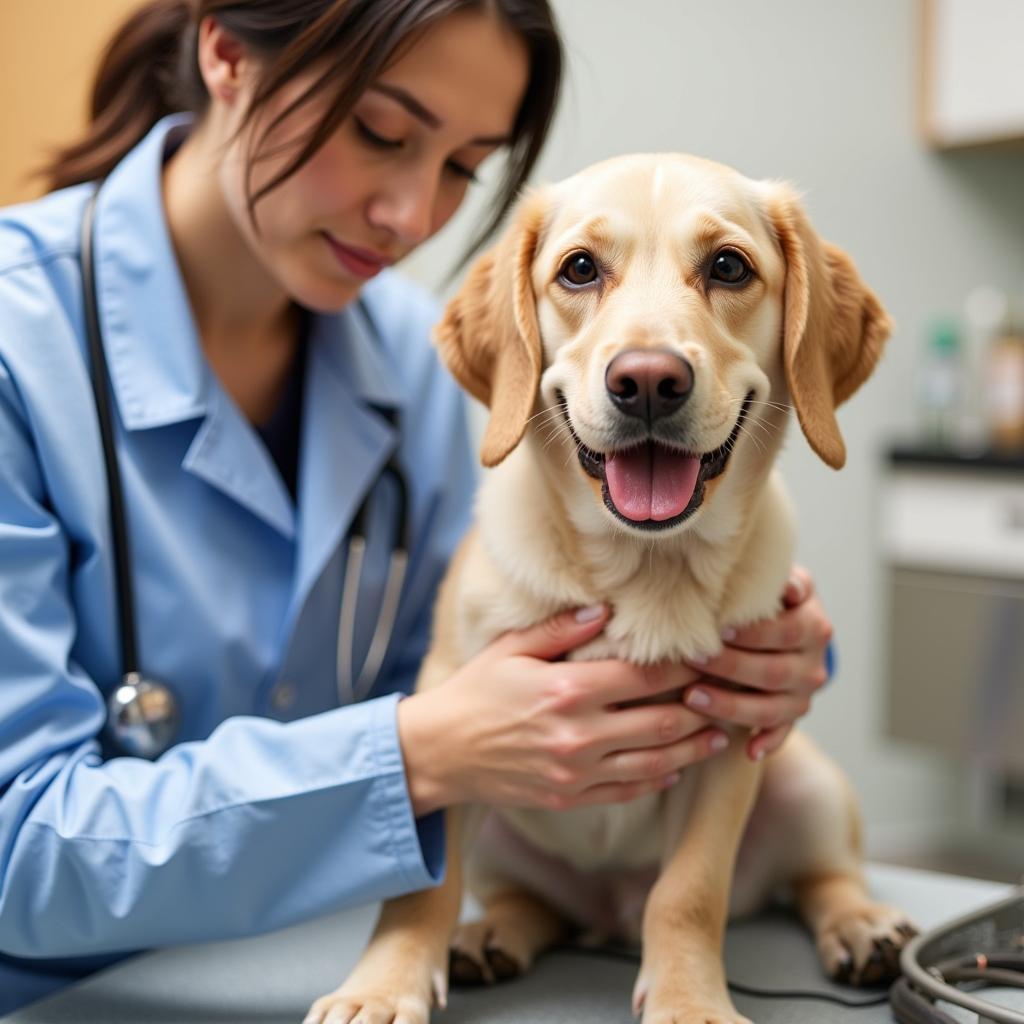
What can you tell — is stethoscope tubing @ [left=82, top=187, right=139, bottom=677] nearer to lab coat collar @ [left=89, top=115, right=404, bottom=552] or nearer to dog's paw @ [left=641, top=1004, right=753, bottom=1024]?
lab coat collar @ [left=89, top=115, right=404, bottom=552]

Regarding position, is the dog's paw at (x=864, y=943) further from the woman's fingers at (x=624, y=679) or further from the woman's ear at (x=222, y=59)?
the woman's ear at (x=222, y=59)

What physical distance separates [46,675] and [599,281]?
24.1 inches

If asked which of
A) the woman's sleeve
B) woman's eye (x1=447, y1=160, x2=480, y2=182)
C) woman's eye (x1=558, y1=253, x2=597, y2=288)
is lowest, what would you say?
the woman's sleeve

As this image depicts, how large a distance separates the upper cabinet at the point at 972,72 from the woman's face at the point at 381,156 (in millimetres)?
2191

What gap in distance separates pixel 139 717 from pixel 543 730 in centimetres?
42

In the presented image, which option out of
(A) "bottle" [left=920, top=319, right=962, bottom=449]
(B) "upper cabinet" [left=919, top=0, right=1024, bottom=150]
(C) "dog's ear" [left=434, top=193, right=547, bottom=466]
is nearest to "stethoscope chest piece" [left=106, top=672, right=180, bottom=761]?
(C) "dog's ear" [left=434, top=193, right=547, bottom=466]

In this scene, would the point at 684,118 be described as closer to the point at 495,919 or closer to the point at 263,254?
the point at 263,254

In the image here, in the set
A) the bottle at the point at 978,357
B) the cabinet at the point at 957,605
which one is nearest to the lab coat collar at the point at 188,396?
the cabinet at the point at 957,605

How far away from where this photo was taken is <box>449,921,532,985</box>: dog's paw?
1093mm

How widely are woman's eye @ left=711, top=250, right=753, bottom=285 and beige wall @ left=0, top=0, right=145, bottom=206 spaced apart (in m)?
1.34

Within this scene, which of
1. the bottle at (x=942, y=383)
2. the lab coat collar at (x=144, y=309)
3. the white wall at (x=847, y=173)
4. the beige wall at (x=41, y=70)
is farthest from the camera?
the bottle at (x=942, y=383)

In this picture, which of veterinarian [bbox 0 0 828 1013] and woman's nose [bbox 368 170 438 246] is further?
woman's nose [bbox 368 170 438 246]

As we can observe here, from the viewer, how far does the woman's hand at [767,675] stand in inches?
43.1

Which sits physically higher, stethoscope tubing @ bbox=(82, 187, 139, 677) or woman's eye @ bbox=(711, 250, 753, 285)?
woman's eye @ bbox=(711, 250, 753, 285)
